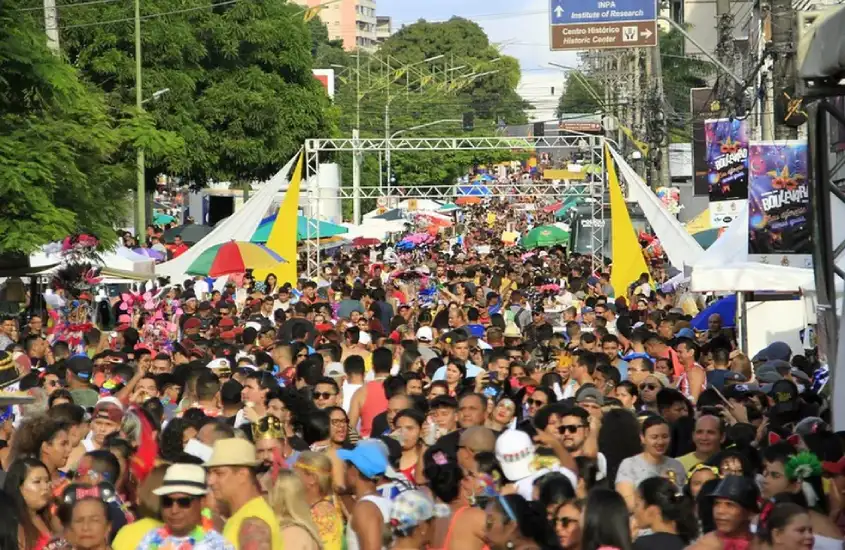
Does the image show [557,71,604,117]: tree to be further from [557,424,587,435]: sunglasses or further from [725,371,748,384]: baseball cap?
[557,424,587,435]: sunglasses

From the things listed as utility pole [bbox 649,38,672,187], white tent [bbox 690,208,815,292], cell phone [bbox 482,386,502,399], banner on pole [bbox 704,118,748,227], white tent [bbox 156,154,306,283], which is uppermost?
utility pole [bbox 649,38,672,187]

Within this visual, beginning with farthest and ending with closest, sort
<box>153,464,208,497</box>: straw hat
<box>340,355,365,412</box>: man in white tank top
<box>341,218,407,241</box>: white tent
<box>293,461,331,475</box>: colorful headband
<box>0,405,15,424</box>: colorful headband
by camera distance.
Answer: <box>341,218,407,241</box>: white tent, <box>340,355,365,412</box>: man in white tank top, <box>0,405,15,424</box>: colorful headband, <box>293,461,331,475</box>: colorful headband, <box>153,464,208,497</box>: straw hat

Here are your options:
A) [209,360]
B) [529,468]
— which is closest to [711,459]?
[529,468]

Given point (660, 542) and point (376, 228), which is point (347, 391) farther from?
point (376, 228)

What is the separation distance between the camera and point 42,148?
22.5m

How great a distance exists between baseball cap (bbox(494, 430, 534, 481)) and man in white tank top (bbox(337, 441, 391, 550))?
681 mm

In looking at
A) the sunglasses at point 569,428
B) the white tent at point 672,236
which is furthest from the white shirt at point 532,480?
the white tent at point 672,236

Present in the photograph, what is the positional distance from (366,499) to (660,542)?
4.31 feet

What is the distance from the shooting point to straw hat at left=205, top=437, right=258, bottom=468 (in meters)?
7.86

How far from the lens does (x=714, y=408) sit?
11.7 meters

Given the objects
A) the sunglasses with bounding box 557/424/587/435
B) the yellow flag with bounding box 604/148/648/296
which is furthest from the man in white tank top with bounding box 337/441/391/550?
the yellow flag with bounding box 604/148/648/296

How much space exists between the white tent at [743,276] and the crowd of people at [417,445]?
0.68 metres

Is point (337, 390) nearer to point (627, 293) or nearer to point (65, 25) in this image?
point (627, 293)

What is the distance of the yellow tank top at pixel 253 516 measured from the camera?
737 cm
